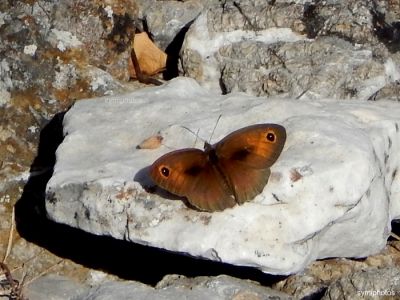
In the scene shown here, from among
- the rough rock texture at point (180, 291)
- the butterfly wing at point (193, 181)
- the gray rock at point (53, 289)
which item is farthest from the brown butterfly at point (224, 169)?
the gray rock at point (53, 289)

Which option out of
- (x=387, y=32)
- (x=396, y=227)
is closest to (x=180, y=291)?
(x=396, y=227)

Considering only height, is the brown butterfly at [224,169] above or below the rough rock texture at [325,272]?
above

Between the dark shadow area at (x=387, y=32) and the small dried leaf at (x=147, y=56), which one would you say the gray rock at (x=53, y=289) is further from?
the dark shadow area at (x=387, y=32)

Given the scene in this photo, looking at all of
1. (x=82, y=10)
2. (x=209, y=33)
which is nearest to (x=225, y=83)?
(x=209, y=33)

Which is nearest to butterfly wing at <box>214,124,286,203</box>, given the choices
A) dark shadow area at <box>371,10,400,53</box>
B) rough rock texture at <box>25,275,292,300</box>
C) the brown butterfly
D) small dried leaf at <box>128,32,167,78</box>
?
the brown butterfly

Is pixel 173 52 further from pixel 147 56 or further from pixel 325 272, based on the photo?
pixel 325 272
